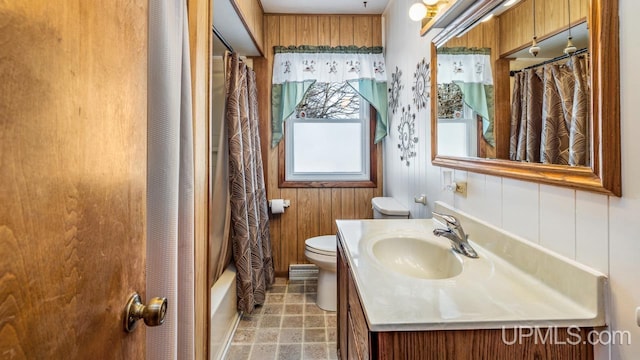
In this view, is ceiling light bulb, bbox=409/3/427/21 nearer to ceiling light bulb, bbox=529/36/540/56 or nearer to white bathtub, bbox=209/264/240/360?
ceiling light bulb, bbox=529/36/540/56

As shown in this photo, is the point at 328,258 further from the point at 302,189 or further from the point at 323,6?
the point at 323,6

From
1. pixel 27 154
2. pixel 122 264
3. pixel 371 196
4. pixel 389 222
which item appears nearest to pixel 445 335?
pixel 122 264

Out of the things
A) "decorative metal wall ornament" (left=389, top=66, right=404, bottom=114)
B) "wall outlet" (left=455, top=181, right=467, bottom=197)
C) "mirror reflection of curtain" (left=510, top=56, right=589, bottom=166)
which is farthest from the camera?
"decorative metal wall ornament" (left=389, top=66, right=404, bottom=114)

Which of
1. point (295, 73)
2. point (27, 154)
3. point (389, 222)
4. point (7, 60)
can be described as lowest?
point (389, 222)

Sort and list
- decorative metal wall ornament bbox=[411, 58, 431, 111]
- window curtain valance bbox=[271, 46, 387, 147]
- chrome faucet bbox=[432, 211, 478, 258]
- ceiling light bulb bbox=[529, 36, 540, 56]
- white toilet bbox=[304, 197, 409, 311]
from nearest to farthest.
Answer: ceiling light bulb bbox=[529, 36, 540, 56] < chrome faucet bbox=[432, 211, 478, 258] < decorative metal wall ornament bbox=[411, 58, 431, 111] < white toilet bbox=[304, 197, 409, 311] < window curtain valance bbox=[271, 46, 387, 147]

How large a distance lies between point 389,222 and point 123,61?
1325 mm

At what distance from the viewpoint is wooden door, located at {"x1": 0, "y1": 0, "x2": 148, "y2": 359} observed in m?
0.39

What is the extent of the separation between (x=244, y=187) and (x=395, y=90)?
1.42 m

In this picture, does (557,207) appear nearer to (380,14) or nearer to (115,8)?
(115,8)

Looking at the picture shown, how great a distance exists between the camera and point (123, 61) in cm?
62

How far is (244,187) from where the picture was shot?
2.15 m

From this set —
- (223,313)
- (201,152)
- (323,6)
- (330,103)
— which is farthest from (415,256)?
(323,6)

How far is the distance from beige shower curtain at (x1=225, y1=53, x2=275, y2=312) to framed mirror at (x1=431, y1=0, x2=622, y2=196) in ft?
4.18

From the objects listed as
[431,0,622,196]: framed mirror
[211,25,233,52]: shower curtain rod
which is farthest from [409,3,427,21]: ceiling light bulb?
[211,25,233,52]: shower curtain rod
